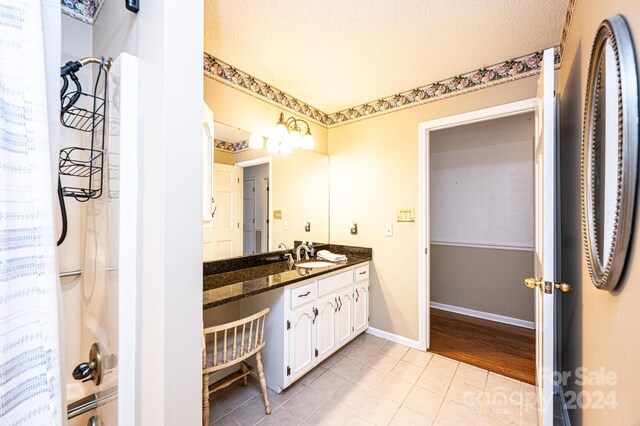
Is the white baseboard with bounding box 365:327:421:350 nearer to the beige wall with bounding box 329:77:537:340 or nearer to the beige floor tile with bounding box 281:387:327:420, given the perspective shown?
the beige wall with bounding box 329:77:537:340

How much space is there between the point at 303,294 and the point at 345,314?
67cm

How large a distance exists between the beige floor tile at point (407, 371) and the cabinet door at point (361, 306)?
0.49m

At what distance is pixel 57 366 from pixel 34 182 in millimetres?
323

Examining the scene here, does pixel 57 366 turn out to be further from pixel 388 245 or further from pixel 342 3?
pixel 388 245

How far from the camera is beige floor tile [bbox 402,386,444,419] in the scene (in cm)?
169

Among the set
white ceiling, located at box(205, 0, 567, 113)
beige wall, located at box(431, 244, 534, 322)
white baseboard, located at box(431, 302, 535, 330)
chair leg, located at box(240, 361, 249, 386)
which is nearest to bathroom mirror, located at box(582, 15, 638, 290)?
white ceiling, located at box(205, 0, 567, 113)

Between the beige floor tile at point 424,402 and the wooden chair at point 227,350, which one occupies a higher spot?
the wooden chair at point 227,350

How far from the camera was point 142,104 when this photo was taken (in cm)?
77

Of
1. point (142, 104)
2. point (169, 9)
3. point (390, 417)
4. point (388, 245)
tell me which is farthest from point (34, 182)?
point (388, 245)

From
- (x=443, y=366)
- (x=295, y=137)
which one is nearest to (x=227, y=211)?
(x=295, y=137)

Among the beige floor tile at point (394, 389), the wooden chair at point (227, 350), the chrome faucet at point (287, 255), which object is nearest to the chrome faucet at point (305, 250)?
the chrome faucet at point (287, 255)

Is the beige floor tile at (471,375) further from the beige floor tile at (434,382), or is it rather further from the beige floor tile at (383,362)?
the beige floor tile at (383,362)

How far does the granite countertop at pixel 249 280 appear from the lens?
1500mm

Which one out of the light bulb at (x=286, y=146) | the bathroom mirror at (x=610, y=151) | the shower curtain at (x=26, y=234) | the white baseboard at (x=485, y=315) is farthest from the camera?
the white baseboard at (x=485, y=315)
